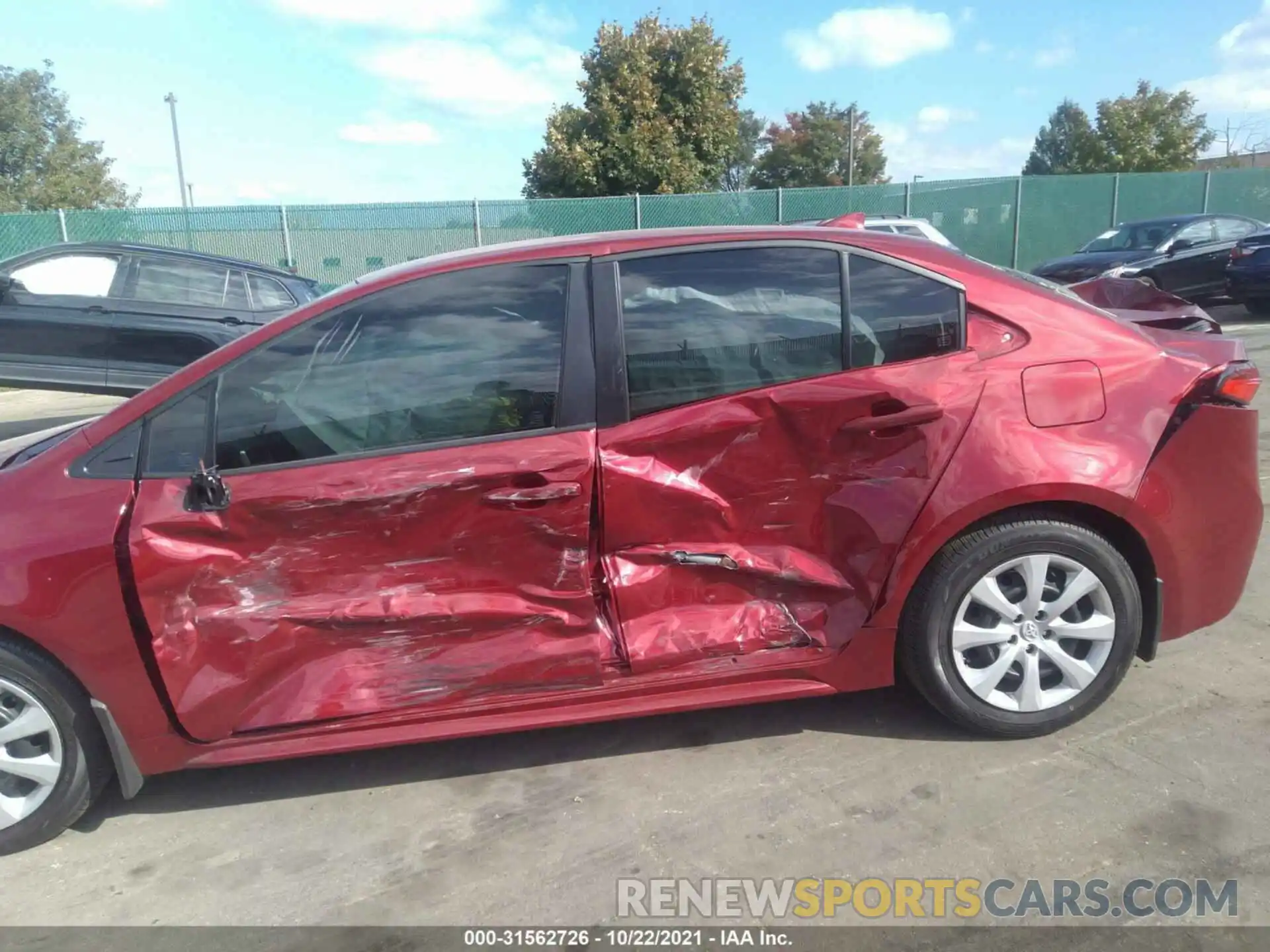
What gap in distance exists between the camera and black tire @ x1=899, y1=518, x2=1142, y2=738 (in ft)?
9.68

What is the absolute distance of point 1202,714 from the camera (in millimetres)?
3230

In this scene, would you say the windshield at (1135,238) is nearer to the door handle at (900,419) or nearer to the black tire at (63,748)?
the door handle at (900,419)

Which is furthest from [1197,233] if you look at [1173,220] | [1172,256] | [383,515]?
[383,515]

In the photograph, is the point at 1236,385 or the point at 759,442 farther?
the point at 1236,385

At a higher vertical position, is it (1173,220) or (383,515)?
(1173,220)

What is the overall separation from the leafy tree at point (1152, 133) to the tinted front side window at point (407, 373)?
49361 mm

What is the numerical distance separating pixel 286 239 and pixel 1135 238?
14.5 metres

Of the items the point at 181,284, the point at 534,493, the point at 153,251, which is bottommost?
the point at 534,493

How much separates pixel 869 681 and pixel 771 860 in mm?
731

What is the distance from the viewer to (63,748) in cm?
272

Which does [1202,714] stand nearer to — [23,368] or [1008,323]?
[1008,323]

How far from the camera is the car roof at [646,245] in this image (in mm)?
2975
